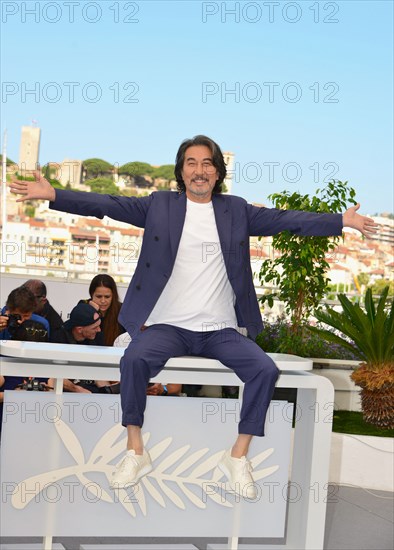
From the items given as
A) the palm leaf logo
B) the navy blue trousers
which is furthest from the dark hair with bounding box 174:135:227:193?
the palm leaf logo

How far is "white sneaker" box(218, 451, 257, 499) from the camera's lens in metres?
3.87

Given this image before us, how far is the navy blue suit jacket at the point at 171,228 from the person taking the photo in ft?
12.9

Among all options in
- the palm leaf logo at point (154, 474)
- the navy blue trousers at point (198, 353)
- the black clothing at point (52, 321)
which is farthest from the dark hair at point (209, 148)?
the black clothing at point (52, 321)

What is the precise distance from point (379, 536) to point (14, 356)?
2.90 m

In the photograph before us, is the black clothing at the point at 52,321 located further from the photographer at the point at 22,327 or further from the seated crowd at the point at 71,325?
the photographer at the point at 22,327

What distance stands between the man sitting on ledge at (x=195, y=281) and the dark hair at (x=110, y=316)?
2604mm

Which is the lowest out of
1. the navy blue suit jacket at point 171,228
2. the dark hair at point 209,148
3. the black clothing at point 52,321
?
the black clothing at point 52,321

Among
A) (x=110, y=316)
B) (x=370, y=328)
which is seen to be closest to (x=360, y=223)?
(x=110, y=316)

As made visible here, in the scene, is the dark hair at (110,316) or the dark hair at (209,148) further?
the dark hair at (110,316)

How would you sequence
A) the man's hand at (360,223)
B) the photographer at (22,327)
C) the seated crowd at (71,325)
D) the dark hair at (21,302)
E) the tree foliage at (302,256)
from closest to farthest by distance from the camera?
the man's hand at (360,223)
the photographer at (22,327)
the seated crowd at (71,325)
the dark hair at (21,302)
the tree foliage at (302,256)

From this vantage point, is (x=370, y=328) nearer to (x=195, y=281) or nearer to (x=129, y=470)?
(x=195, y=281)

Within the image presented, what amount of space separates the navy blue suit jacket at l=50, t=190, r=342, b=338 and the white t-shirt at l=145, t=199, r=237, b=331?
53mm

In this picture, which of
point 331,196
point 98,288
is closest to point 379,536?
point 98,288

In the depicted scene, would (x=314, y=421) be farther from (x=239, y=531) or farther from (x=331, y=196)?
(x=331, y=196)
